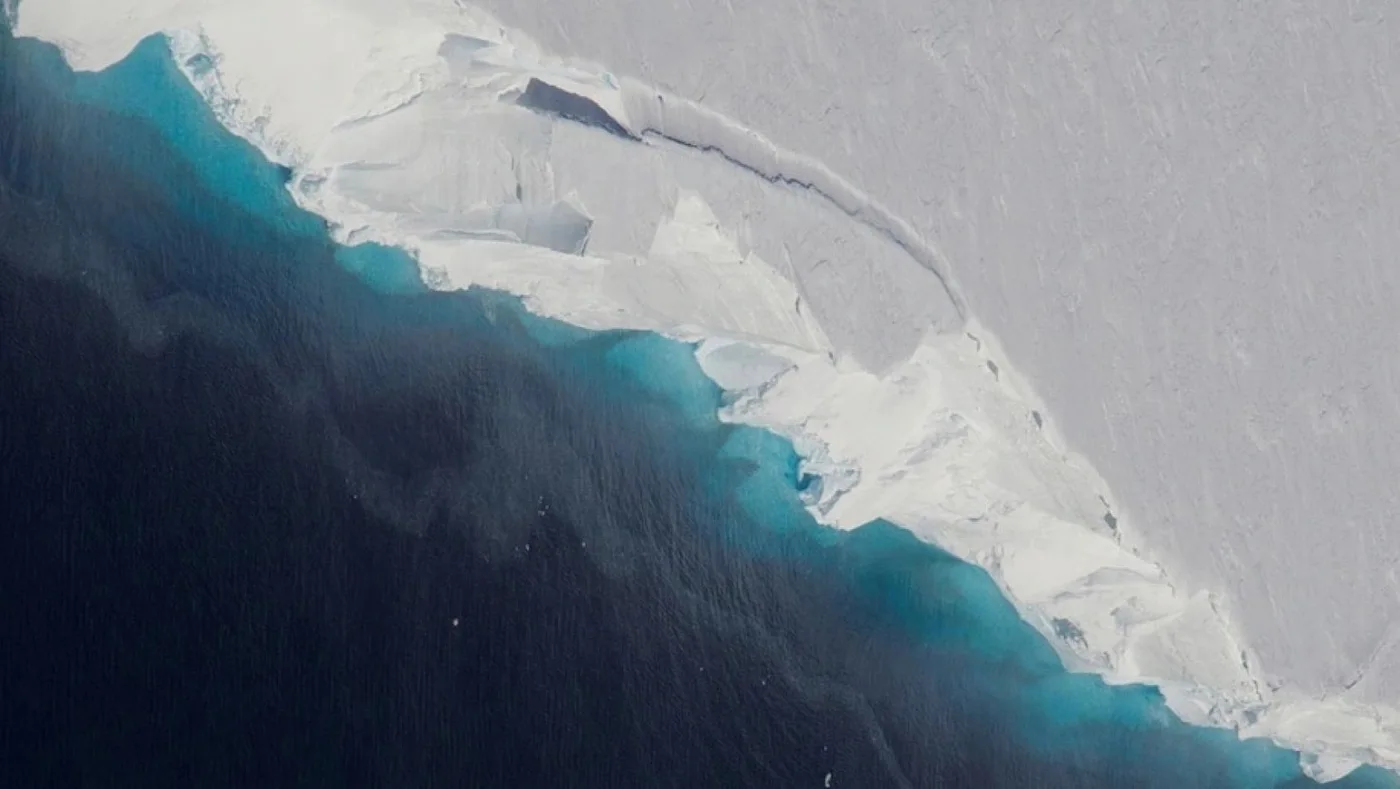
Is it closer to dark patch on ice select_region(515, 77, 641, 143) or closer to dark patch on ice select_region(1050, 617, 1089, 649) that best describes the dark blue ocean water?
dark patch on ice select_region(1050, 617, 1089, 649)

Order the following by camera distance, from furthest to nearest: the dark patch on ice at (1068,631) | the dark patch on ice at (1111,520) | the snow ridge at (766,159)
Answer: the dark patch on ice at (1068,631), the dark patch on ice at (1111,520), the snow ridge at (766,159)

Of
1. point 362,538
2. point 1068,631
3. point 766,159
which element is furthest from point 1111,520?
point 362,538

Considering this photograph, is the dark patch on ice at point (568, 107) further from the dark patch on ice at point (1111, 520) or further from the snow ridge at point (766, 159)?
the dark patch on ice at point (1111, 520)

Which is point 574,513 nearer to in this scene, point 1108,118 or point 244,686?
point 244,686

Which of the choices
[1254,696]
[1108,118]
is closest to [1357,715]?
[1254,696]

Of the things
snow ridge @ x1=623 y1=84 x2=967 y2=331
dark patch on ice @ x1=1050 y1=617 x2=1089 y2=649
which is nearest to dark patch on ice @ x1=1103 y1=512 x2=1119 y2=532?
dark patch on ice @ x1=1050 y1=617 x2=1089 y2=649

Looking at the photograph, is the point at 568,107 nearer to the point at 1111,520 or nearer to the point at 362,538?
the point at 362,538

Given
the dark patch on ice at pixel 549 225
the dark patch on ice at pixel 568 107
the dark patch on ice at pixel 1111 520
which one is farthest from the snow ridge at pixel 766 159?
the dark patch on ice at pixel 1111 520
